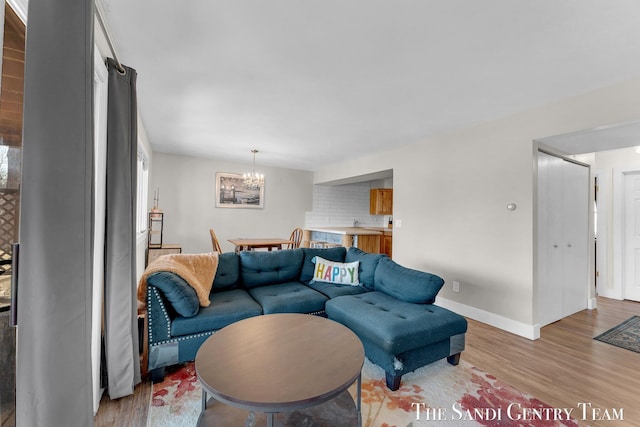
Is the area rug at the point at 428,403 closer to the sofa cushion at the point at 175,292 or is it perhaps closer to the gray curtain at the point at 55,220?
the sofa cushion at the point at 175,292

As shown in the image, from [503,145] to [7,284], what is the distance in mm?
3882

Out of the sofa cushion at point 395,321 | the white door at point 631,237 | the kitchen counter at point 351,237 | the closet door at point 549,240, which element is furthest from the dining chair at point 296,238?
the white door at point 631,237

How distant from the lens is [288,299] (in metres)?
2.51

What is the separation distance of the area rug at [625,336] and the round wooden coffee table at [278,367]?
9.59ft

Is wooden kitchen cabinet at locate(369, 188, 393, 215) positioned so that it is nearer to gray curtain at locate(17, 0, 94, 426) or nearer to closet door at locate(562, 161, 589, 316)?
closet door at locate(562, 161, 589, 316)

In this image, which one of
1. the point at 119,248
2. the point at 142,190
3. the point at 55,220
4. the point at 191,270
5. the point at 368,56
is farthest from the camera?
the point at 142,190

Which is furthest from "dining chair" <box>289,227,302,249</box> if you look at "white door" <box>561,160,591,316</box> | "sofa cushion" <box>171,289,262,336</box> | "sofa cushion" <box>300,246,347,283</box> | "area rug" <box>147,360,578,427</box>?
"white door" <box>561,160,591,316</box>

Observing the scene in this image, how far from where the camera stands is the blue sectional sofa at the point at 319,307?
6.36 ft

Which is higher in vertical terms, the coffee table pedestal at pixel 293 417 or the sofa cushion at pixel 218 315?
the sofa cushion at pixel 218 315

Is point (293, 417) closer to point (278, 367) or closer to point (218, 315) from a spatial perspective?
point (278, 367)

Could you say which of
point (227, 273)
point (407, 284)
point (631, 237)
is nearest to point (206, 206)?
point (227, 273)

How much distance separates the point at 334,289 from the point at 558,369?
1.96 m

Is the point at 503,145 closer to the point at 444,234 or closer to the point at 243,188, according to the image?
the point at 444,234

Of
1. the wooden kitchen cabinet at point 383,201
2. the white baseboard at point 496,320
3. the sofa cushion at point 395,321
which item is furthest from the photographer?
the wooden kitchen cabinet at point 383,201
